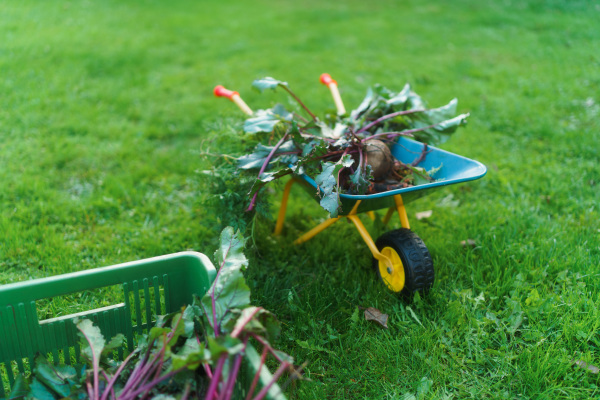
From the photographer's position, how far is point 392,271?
2.39m

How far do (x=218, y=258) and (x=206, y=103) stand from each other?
3.38m

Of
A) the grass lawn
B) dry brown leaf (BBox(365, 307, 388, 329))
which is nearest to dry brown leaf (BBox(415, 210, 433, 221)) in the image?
the grass lawn

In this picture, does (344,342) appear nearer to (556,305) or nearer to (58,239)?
(556,305)

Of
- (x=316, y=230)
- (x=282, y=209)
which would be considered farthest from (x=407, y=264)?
(x=282, y=209)

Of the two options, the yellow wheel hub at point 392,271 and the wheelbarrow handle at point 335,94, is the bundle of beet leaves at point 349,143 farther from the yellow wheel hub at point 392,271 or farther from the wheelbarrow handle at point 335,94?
the yellow wheel hub at point 392,271

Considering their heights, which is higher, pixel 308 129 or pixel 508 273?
pixel 308 129

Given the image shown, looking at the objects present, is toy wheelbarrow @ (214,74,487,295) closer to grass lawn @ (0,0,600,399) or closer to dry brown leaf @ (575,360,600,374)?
grass lawn @ (0,0,600,399)

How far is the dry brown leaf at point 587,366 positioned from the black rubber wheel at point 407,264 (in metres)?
0.67

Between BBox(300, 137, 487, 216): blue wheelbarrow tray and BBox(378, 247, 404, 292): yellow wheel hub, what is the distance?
0.24 m

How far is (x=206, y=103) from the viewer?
4.91 m

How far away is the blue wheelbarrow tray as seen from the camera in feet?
6.98

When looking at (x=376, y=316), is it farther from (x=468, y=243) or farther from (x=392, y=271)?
(x=468, y=243)

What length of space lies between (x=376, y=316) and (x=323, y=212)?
1147 millimetres

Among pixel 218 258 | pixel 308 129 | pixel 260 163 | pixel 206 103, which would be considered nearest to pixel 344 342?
pixel 218 258
